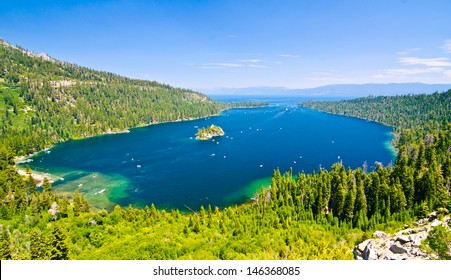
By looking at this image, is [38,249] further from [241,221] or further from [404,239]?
[404,239]

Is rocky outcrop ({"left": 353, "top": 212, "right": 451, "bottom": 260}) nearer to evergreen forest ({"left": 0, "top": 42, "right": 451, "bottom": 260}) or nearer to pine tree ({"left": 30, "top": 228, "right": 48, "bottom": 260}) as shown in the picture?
evergreen forest ({"left": 0, "top": 42, "right": 451, "bottom": 260})

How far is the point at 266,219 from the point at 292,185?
2098 cm

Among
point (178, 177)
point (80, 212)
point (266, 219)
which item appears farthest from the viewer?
point (178, 177)

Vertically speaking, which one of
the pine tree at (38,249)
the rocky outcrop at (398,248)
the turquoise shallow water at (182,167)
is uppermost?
the rocky outcrop at (398,248)

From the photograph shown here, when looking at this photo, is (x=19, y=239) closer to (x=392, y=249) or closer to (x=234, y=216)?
(x=234, y=216)

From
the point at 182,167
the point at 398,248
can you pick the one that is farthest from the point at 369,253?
the point at 182,167

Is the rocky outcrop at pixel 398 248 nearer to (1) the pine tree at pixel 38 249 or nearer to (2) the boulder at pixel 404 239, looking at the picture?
(2) the boulder at pixel 404 239

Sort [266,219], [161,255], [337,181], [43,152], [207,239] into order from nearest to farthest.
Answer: [161,255], [207,239], [266,219], [337,181], [43,152]

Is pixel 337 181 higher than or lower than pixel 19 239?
higher

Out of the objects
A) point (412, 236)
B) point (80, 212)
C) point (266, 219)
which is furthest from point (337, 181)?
point (80, 212)

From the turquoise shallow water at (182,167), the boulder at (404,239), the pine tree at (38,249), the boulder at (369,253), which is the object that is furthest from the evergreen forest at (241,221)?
the turquoise shallow water at (182,167)

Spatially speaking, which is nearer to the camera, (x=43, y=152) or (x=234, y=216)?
(x=234, y=216)

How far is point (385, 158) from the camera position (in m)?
161

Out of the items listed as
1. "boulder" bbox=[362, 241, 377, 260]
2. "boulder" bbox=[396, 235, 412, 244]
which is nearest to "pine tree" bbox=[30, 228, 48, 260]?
"boulder" bbox=[362, 241, 377, 260]
